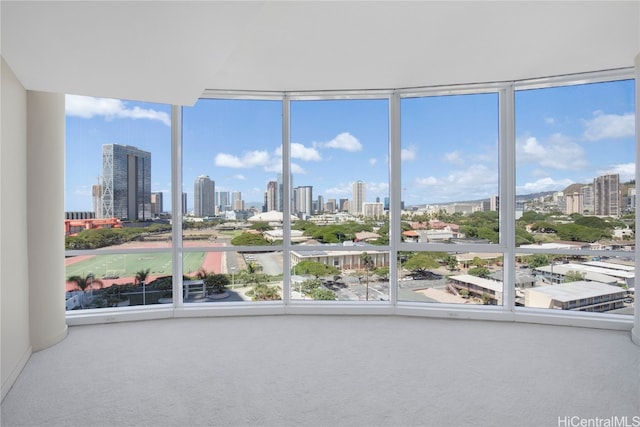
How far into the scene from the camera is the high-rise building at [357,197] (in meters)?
4.64

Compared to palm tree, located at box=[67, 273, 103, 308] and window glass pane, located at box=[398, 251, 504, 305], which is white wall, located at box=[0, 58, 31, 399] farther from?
window glass pane, located at box=[398, 251, 504, 305]

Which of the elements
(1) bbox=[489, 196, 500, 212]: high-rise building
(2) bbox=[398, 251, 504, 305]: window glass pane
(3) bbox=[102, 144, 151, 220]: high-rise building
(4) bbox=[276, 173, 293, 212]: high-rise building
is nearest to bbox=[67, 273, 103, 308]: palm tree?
(3) bbox=[102, 144, 151, 220]: high-rise building

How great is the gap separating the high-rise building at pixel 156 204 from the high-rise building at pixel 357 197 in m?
2.41

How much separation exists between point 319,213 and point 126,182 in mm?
2409

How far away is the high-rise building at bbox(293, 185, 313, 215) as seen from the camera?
15.3ft

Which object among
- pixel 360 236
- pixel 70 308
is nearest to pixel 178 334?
pixel 70 308

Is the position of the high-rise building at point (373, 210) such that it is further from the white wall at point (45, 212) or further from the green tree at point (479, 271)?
the white wall at point (45, 212)

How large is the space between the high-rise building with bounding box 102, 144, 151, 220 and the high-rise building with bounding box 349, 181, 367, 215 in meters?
2.57

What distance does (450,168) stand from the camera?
4.45 m

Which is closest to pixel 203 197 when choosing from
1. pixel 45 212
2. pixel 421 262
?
pixel 45 212

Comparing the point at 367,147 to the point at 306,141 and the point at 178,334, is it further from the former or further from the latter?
the point at 178,334

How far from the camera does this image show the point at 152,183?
4332mm

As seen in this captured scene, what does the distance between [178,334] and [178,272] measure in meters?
0.94

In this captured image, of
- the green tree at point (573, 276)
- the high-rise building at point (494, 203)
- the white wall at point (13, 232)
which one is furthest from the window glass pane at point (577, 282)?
the white wall at point (13, 232)
